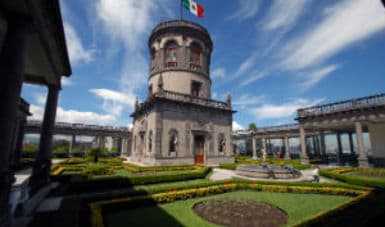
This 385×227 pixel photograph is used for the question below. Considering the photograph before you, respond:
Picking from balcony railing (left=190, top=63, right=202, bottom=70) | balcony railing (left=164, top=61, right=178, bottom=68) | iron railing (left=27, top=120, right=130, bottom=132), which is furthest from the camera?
iron railing (left=27, top=120, right=130, bottom=132)

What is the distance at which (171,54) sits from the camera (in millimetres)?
25969

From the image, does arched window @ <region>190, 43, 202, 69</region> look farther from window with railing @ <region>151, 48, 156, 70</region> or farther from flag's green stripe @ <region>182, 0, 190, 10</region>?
window with railing @ <region>151, 48, 156, 70</region>

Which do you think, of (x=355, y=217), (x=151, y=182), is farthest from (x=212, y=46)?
(x=355, y=217)

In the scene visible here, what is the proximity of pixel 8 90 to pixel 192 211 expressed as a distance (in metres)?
7.11

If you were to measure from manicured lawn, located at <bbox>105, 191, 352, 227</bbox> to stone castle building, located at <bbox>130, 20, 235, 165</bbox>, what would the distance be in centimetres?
1202

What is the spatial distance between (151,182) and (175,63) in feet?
58.5

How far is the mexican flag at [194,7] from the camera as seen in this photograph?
2272 centimetres

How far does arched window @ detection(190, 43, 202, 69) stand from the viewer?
26109 millimetres

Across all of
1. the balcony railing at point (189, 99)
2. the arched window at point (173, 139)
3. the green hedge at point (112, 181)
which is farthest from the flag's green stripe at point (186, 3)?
the green hedge at point (112, 181)

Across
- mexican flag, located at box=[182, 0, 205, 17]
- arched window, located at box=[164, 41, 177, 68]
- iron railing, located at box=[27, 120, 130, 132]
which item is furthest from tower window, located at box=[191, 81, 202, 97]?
iron railing, located at box=[27, 120, 130, 132]

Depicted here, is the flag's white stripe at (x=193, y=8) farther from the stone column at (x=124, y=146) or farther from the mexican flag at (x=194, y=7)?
the stone column at (x=124, y=146)

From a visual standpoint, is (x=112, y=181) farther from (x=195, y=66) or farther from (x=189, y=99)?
(x=195, y=66)

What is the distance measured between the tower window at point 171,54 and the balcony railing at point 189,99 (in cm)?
547

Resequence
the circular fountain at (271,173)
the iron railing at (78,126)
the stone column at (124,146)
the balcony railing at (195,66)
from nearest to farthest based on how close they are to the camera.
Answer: the circular fountain at (271,173)
the balcony railing at (195,66)
the iron railing at (78,126)
the stone column at (124,146)
